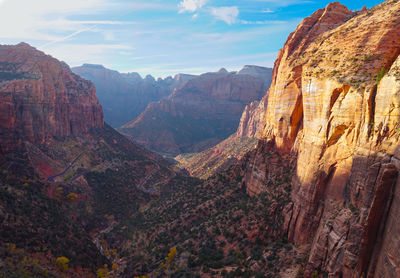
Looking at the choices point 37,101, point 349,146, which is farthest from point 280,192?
point 37,101

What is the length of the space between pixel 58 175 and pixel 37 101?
27.7 m

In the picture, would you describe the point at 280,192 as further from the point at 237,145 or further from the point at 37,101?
the point at 237,145

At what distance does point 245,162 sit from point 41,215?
1572 inches

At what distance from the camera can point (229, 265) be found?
3291 cm

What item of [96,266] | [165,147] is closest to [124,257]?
[96,266]

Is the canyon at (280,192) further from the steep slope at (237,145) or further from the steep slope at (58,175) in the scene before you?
the steep slope at (237,145)

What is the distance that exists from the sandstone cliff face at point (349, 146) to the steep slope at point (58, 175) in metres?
32.3

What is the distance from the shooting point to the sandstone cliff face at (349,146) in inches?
722

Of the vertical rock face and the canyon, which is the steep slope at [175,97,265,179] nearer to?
the canyon

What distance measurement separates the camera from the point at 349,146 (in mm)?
24141

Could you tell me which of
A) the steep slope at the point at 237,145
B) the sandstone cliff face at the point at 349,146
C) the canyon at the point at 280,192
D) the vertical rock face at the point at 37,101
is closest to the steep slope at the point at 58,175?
the vertical rock face at the point at 37,101

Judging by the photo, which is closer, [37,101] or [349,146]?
[349,146]

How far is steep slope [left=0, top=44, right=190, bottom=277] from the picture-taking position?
36125 mm

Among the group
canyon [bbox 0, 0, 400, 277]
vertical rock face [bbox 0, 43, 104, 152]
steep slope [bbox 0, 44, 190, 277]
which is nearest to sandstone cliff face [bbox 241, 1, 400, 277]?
canyon [bbox 0, 0, 400, 277]
